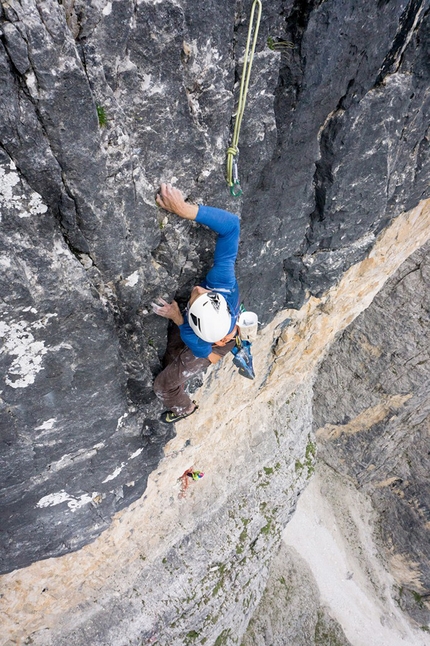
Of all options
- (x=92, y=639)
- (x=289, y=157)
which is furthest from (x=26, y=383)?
(x=92, y=639)

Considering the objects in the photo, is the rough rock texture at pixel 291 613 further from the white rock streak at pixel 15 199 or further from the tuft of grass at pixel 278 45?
the tuft of grass at pixel 278 45

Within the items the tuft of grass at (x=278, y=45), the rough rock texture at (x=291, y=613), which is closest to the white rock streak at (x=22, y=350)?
the tuft of grass at (x=278, y=45)

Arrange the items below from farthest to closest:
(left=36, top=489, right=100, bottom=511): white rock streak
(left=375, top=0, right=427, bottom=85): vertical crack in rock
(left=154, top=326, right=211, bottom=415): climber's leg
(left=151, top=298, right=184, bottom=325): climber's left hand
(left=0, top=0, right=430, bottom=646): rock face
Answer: (left=36, top=489, right=100, bottom=511): white rock streak, (left=154, top=326, right=211, bottom=415): climber's leg, (left=151, top=298, right=184, bottom=325): climber's left hand, (left=375, top=0, right=427, bottom=85): vertical crack in rock, (left=0, top=0, right=430, bottom=646): rock face

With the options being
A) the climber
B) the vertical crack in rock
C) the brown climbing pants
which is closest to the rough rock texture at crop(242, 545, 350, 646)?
the climber

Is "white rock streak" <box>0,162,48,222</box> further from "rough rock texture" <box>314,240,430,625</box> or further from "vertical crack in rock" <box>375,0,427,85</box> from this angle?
"rough rock texture" <box>314,240,430,625</box>

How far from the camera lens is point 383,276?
9.72 m

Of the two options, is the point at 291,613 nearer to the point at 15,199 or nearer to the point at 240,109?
the point at 240,109

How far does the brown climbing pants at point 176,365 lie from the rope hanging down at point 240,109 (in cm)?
204

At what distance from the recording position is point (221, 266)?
485 cm

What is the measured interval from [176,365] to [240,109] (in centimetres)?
316

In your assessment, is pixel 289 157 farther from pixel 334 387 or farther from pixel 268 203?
pixel 334 387

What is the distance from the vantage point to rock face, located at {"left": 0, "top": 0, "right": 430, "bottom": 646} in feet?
10.5

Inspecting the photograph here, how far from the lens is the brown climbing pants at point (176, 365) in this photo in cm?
553

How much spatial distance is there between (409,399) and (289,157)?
40.0 ft
